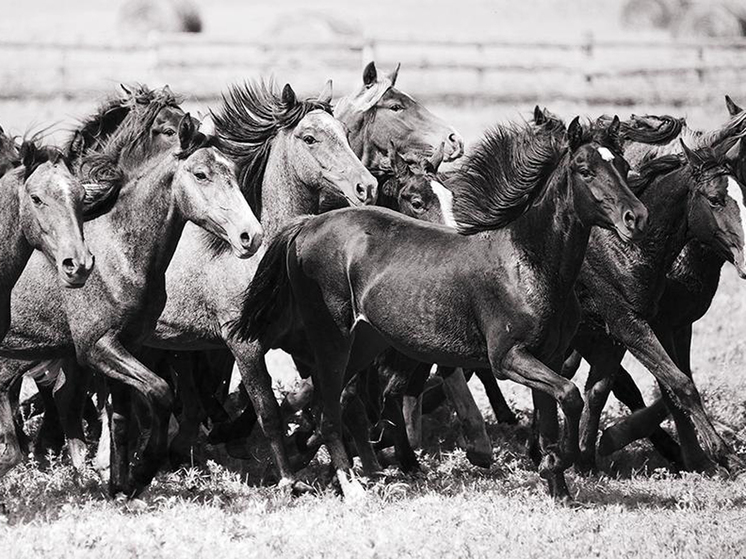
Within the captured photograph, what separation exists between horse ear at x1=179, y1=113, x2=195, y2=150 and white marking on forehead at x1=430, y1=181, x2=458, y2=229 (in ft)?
6.66

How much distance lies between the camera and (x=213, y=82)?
2342 centimetres

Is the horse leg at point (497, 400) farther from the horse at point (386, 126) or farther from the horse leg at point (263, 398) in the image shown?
the horse leg at point (263, 398)

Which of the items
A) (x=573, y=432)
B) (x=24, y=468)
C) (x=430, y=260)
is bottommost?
(x=24, y=468)

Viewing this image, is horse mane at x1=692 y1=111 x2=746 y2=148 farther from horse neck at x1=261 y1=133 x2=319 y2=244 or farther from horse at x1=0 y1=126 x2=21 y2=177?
horse at x1=0 y1=126 x2=21 y2=177

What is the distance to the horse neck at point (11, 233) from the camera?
711 cm

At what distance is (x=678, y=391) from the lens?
7.99 metres

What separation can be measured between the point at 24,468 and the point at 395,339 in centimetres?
252

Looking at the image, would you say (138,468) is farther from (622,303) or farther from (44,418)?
(622,303)

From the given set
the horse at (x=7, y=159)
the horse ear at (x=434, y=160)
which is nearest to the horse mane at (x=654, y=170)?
the horse ear at (x=434, y=160)

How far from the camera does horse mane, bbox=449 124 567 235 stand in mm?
7742

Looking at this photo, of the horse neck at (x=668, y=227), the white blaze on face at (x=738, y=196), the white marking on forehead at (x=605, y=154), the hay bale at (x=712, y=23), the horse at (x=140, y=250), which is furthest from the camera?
the hay bale at (x=712, y=23)

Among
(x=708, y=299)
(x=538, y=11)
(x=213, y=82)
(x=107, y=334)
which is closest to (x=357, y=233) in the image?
(x=107, y=334)

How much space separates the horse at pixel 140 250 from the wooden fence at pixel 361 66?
15033 millimetres

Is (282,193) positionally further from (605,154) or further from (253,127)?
(605,154)
